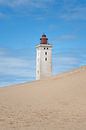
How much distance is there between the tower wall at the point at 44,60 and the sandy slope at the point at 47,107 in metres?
37.4

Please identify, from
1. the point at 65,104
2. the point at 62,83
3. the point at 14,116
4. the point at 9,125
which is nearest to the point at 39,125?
the point at 9,125

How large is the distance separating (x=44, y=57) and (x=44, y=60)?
0.68 metres

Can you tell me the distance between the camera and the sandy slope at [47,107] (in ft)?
37.6

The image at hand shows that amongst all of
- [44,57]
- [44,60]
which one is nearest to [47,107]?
[44,60]

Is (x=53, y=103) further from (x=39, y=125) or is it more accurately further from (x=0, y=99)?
(x=39, y=125)

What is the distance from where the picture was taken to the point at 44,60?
6234 centimetres

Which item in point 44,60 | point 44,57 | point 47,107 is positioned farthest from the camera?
point 44,57

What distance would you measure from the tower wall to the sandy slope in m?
37.4

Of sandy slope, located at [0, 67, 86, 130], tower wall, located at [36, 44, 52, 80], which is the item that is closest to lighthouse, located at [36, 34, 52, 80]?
tower wall, located at [36, 44, 52, 80]

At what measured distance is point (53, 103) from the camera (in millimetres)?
16375

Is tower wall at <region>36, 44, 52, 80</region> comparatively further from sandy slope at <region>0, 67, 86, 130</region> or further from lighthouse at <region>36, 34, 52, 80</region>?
sandy slope at <region>0, 67, 86, 130</region>

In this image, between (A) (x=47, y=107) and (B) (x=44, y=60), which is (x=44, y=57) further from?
(A) (x=47, y=107)

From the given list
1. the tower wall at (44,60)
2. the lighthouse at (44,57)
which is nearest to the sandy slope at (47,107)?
the tower wall at (44,60)

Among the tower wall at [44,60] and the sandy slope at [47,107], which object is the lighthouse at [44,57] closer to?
the tower wall at [44,60]
